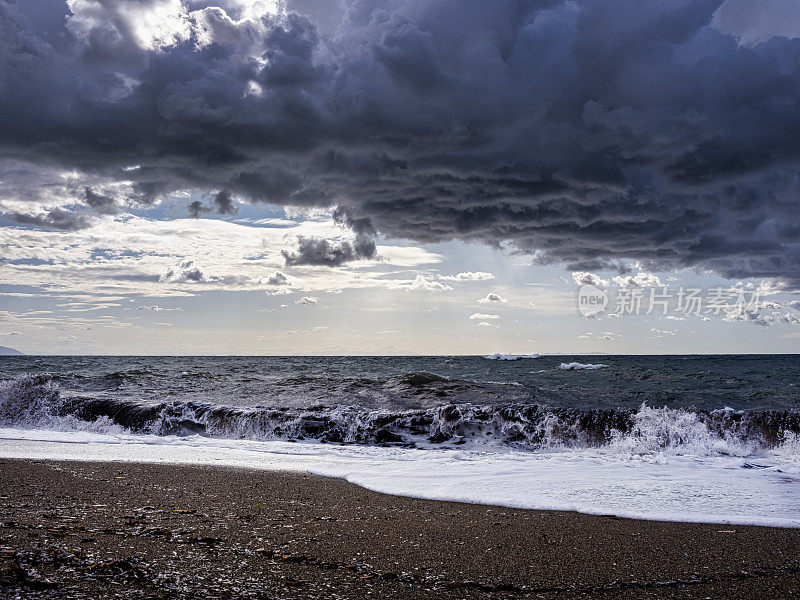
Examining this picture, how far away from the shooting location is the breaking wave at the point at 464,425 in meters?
10.9

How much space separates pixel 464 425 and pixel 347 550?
345 inches

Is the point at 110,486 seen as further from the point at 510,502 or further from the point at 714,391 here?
the point at 714,391

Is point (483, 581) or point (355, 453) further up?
point (483, 581)

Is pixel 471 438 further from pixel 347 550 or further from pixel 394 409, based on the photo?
pixel 347 550

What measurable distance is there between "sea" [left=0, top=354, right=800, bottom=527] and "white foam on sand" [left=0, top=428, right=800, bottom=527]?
0.03 meters

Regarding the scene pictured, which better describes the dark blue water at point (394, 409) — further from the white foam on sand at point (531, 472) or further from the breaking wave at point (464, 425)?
the white foam on sand at point (531, 472)

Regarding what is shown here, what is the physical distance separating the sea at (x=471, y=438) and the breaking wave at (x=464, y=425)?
42 millimetres

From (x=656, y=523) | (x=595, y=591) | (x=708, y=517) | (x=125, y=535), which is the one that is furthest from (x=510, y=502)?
(x=125, y=535)

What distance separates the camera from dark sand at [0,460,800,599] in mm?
2881

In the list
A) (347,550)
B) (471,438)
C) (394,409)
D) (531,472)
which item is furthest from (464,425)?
(347,550)

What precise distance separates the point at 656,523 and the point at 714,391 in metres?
18.0

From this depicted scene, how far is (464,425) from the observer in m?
12.0

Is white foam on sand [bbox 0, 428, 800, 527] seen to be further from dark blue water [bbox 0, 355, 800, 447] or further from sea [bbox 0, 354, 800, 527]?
dark blue water [bbox 0, 355, 800, 447]

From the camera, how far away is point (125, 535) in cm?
363
